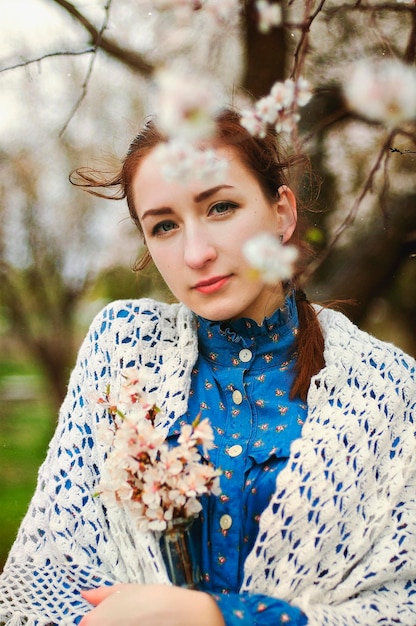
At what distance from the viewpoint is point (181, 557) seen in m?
0.95

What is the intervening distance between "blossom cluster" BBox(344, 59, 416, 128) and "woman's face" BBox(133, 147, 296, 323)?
25cm

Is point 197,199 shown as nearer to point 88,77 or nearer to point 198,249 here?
point 198,249

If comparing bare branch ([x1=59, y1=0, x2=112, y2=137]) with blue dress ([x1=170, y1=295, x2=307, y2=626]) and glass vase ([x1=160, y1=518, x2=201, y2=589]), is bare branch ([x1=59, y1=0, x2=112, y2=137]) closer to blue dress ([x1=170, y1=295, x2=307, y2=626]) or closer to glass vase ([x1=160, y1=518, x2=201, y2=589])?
blue dress ([x1=170, y1=295, x2=307, y2=626])

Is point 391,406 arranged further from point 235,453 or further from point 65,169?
Answer: point 65,169

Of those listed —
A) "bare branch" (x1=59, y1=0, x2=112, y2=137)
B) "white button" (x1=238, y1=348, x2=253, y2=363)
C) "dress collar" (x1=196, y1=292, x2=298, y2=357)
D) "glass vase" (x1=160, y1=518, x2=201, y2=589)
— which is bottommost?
"glass vase" (x1=160, y1=518, x2=201, y2=589)

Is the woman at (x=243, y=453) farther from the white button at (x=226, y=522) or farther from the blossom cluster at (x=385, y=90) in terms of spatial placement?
the blossom cluster at (x=385, y=90)

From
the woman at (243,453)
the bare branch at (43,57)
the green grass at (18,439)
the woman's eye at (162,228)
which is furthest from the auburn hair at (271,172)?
the green grass at (18,439)

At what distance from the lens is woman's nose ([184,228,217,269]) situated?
989mm

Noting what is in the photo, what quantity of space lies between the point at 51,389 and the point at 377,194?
0.91 m

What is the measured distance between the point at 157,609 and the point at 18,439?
0.84 metres

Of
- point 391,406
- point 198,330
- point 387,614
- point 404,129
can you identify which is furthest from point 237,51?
point 387,614

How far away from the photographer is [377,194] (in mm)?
1437

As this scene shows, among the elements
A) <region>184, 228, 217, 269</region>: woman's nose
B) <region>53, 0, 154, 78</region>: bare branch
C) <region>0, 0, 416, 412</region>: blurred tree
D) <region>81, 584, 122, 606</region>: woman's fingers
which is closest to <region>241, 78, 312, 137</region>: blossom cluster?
<region>0, 0, 416, 412</region>: blurred tree

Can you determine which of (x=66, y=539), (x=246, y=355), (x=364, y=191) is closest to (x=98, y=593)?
(x=66, y=539)
